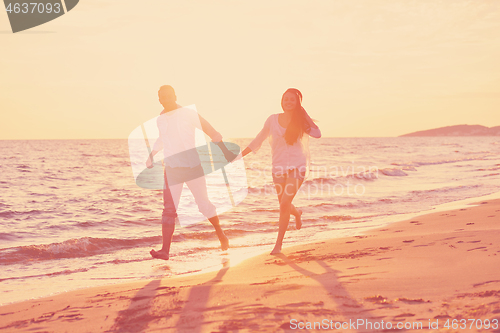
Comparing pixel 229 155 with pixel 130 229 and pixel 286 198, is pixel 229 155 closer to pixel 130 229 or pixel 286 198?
pixel 286 198

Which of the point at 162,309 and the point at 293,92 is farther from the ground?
the point at 293,92

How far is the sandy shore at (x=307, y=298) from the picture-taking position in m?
2.39

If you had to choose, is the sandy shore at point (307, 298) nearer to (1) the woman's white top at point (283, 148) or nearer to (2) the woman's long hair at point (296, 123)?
(1) the woman's white top at point (283, 148)

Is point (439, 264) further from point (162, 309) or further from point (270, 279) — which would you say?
point (162, 309)

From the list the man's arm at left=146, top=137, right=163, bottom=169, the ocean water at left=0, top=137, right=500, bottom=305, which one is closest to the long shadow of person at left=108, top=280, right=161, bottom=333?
the ocean water at left=0, top=137, right=500, bottom=305

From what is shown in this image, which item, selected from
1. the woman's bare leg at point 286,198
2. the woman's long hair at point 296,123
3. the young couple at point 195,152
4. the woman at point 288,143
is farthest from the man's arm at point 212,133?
the woman's bare leg at point 286,198

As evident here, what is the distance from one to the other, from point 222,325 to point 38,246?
5033 mm

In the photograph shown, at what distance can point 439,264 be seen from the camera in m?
3.51

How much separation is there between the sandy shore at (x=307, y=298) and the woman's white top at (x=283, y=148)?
3.87 feet

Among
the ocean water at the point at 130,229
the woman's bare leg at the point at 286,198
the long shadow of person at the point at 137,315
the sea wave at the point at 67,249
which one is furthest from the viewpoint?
the sea wave at the point at 67,249

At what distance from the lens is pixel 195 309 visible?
9.08ft

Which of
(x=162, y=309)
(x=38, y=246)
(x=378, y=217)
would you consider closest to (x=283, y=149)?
(x=162, y=309)

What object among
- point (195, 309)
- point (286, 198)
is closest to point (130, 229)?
point (286, 198)

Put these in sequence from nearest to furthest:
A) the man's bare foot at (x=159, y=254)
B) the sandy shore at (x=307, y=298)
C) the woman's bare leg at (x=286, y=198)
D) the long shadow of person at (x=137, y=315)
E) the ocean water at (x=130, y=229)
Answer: the sandy shore at (x=307, y=298) → the long shadow of person at (x=137, y=315) → the man's bare foot at (x=159, y=254) → the woman's bare leg at (x=286, y=198) → the ocean water at (x=130, y=229)
